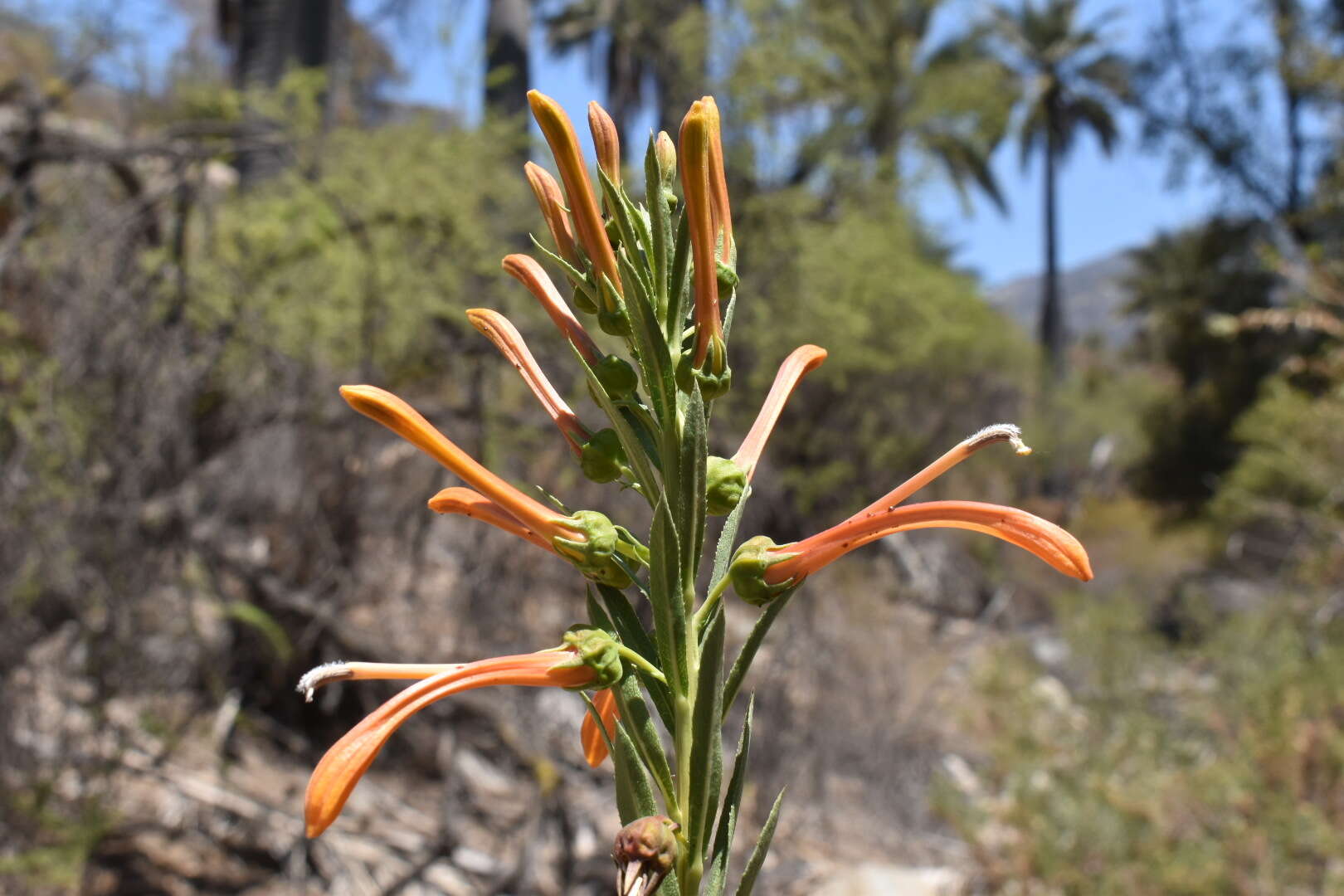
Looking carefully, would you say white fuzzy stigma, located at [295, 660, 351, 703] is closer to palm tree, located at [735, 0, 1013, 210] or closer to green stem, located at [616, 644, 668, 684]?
green stem, located at [616, 644, 668, 684]

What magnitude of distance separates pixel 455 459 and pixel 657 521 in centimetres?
21

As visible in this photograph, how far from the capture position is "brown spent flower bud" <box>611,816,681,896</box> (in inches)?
25.4

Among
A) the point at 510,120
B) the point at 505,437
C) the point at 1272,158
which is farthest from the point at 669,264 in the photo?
the point at 1272,158

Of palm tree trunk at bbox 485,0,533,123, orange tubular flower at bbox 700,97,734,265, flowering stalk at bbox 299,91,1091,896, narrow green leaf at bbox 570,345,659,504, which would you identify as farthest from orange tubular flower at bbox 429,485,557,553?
palm tree trunk at bbox 485,0,533,123

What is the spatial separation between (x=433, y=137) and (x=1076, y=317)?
185 m

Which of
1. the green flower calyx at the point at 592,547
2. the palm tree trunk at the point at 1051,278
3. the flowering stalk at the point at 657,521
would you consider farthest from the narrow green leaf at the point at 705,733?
the palm tree trunk at the point at 1051,278

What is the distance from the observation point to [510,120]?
303 inches

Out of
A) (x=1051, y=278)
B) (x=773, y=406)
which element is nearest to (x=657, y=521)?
Answer: (x=773, y=406)

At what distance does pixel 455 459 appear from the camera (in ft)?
2.67

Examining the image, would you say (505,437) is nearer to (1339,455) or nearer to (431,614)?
(431,614)

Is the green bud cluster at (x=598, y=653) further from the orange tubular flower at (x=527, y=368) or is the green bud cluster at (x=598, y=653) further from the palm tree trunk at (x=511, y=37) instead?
the palm tree trunk at (x=511, y=37)

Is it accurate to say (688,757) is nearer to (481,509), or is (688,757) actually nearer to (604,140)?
(481,509)

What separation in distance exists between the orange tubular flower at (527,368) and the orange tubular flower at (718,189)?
8.2 inches

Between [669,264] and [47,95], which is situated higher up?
[47,95]
